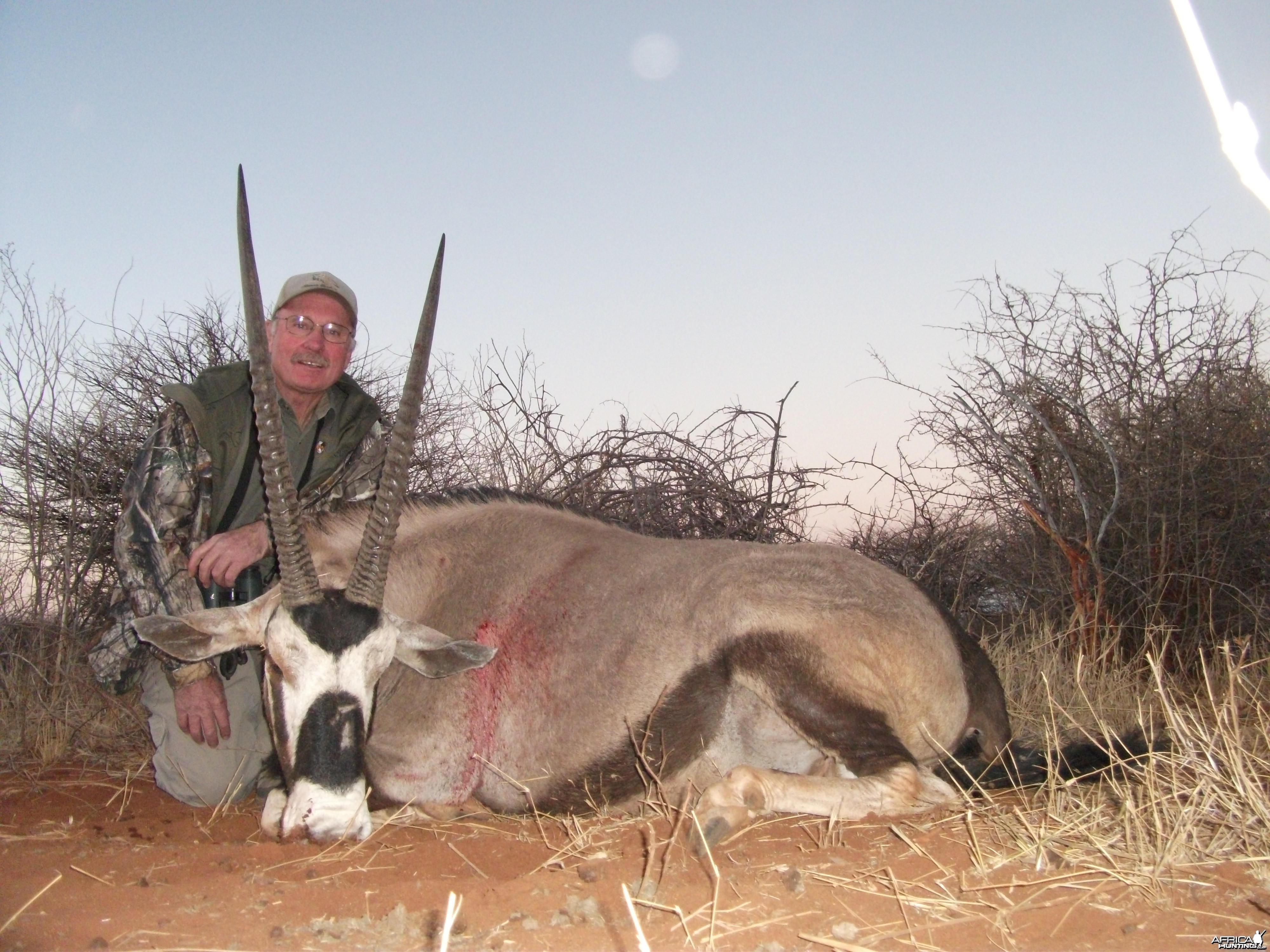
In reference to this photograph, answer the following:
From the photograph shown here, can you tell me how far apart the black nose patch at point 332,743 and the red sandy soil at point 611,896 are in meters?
0.24

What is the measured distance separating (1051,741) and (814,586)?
122cm

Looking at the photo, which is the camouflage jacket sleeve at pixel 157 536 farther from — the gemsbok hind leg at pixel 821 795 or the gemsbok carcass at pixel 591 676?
the gemsbok hind leg at pixel 821 795

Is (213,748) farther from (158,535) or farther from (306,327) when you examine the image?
(306,327)

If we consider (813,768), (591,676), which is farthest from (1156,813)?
(591,676)

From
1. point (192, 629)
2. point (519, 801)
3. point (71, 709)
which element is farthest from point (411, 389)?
point (71, 709)

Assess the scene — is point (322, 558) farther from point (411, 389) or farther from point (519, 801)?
point (519, 801)

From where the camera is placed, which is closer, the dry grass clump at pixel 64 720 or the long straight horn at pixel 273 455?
the long straight horn at pixel 273 455

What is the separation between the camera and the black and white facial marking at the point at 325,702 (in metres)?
3.38

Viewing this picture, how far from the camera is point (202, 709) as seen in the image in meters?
4.60

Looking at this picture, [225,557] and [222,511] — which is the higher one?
[222,511]

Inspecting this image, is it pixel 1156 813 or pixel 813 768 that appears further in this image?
pixel 813 768

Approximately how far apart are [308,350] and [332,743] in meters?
2.30

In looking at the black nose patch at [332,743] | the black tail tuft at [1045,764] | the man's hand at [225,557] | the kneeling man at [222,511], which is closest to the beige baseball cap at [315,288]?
the kneeling man at [222,511]

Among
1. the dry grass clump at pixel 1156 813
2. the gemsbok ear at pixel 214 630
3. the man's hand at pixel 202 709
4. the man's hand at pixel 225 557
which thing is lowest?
the dry grass clump at pixel 1156 813
